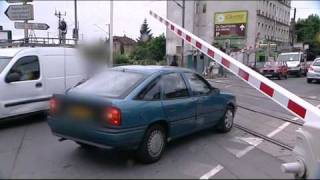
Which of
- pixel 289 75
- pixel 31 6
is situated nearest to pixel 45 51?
pixel 31 6

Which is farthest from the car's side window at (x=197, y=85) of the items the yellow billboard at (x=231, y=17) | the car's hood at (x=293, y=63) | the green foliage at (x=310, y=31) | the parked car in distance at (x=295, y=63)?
the green foliage at (x=310, y=31)

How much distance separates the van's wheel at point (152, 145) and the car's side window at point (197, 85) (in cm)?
124

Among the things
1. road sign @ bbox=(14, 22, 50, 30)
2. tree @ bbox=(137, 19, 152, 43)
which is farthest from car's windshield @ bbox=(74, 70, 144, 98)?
tree @ bbox=(137, 19, 152, 43)

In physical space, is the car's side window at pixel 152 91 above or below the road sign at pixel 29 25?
below

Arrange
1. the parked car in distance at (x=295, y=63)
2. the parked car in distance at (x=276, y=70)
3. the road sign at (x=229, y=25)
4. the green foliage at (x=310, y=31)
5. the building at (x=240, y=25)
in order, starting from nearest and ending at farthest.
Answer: the parked car in distance at (x=276, y=70) → the parked car in distance at (x=295, y=63) → the building at (x=240, y=25) → the road sign at (x=229, y=25) → the green foliage at (x=310, y=31)

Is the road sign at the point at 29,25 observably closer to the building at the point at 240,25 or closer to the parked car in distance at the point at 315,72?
the parked car in distance at the point at 315,72

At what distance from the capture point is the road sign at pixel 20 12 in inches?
508

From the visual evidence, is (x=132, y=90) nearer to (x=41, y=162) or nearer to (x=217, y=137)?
(x=41, y=162)

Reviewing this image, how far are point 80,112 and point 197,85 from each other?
2.42 m

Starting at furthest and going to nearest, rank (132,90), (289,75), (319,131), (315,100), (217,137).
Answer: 1. (289,75)
2. (315,100)
3. (217,137)
4. (132,90)
5. (319,131)

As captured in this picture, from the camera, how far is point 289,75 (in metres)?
34.1

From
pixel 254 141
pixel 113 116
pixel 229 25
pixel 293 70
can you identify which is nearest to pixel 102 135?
pixel 113 116

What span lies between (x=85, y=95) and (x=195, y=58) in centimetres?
3246

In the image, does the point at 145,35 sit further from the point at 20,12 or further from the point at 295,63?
the point at 20,12
